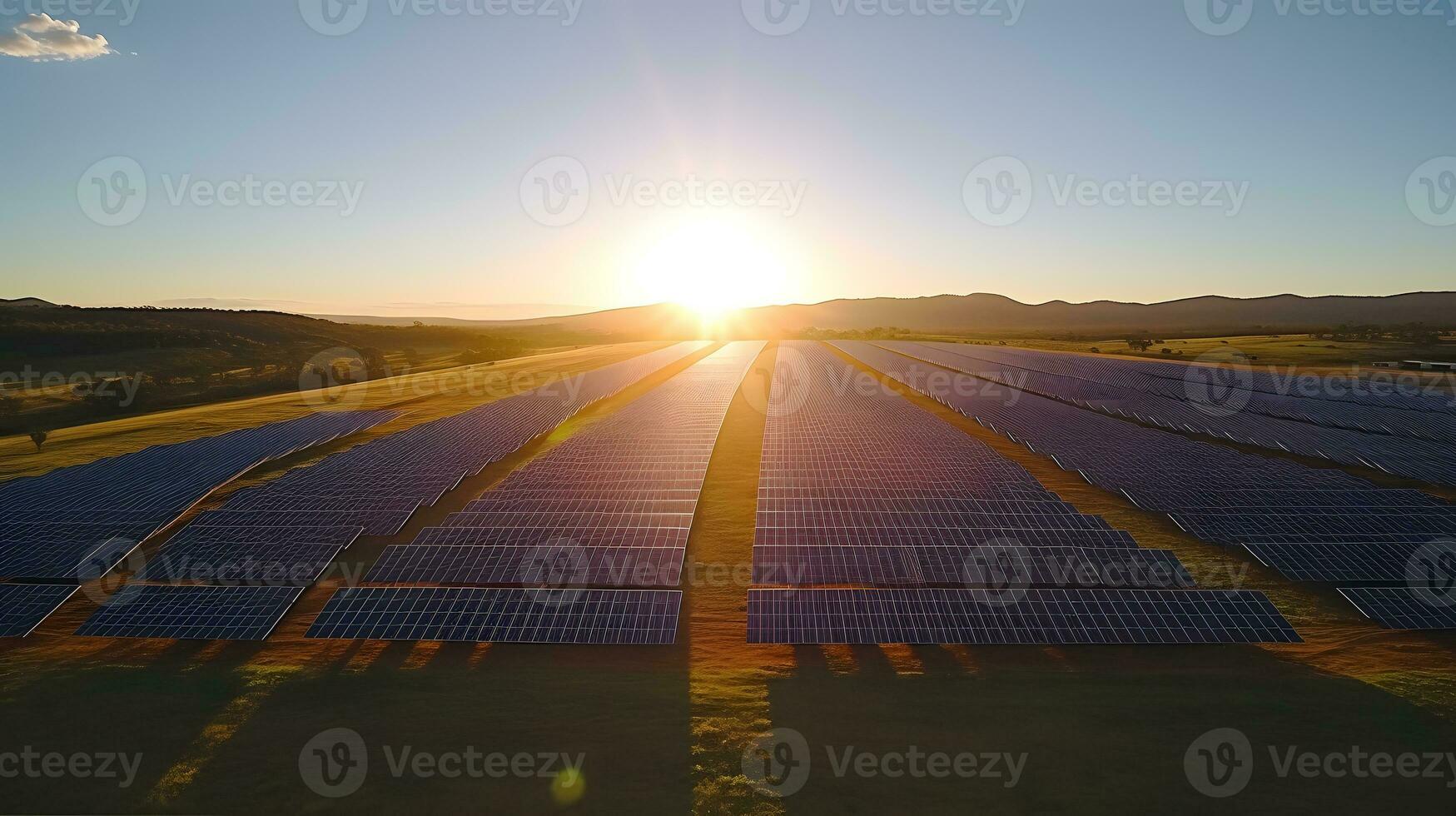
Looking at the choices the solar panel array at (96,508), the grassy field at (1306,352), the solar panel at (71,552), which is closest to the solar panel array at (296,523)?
the solar panel at (71,552)

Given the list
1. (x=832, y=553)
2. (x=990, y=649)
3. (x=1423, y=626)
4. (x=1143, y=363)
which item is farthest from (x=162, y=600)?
(x=1143, y=363)
